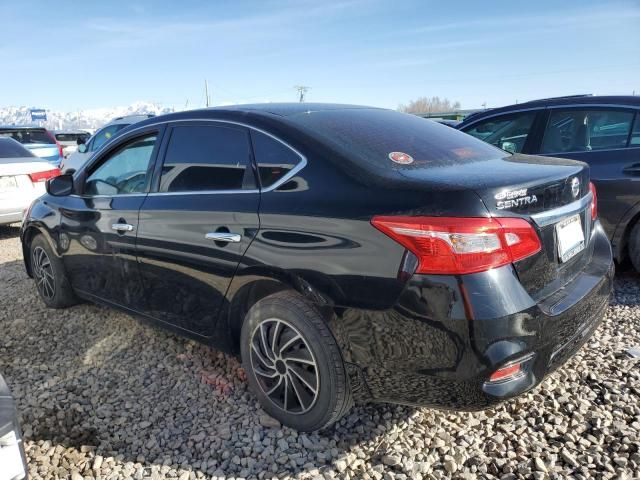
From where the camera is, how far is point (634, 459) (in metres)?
2.09

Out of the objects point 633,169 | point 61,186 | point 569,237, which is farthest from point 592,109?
point 61,186

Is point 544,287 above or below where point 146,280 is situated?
above

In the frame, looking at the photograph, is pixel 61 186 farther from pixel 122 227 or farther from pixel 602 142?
pixel 602 142

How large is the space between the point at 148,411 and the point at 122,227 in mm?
1145

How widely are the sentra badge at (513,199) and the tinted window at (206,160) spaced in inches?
46.1

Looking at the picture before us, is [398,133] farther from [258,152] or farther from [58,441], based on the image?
[58,441]

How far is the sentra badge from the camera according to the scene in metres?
1.86

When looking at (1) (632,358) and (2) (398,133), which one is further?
(1) (632,358)

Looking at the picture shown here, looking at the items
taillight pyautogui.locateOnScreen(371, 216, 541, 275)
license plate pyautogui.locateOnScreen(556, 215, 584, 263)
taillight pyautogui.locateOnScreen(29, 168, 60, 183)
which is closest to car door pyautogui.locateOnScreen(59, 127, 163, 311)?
taillight pyautogui.locateOnScreen(371, 216, 541, 275)

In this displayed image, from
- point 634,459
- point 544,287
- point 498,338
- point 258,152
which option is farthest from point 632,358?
point 258,152

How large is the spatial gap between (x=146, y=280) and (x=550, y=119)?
3.71 metres

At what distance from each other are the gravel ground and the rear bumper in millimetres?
393

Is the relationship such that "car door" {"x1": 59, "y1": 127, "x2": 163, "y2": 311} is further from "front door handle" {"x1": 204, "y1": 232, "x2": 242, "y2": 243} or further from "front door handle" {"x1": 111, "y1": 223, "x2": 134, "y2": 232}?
"front door handle" {"x1": 204, "y1": 232, "x2": 242, "y2": 243}

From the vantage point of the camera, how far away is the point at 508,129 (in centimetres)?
468
